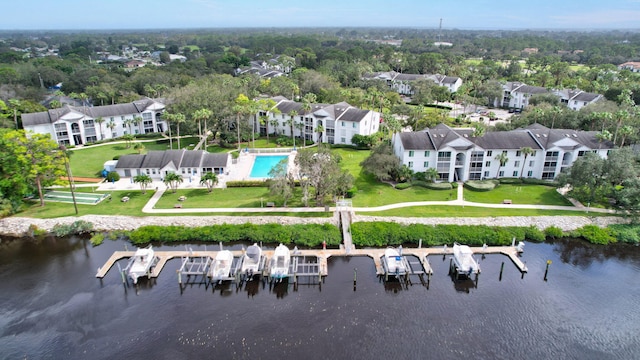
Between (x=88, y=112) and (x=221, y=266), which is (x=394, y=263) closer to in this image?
(x=221, y=266)

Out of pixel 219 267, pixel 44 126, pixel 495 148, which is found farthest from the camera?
pixel 44 126

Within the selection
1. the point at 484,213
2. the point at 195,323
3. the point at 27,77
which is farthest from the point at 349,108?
the point at 27,77

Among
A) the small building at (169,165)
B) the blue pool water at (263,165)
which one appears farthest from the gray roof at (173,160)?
the blue pool water at (263,165)

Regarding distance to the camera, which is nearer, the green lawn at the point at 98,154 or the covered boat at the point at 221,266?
the covered boat at the point at 221,266

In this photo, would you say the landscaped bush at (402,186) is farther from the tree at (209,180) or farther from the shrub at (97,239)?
the shrub at (97,239)

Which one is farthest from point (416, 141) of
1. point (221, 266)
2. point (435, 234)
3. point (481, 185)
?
point (221, 266)

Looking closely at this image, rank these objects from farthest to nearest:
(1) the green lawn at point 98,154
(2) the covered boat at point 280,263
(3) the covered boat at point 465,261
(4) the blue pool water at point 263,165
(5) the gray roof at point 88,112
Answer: (5) the gray roof at point 88,112, (1) the green lawn at point 98,154, (4) the blue pool water at point 263,165, (3) the covered boat at point 465,261, (2) the covered boat at point 280,263

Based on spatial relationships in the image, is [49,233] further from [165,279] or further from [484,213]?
[484,213]
